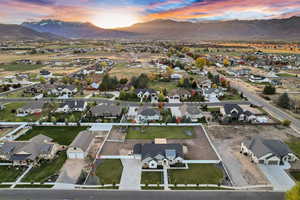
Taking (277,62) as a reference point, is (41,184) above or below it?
below

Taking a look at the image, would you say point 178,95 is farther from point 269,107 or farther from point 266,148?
point 266,148

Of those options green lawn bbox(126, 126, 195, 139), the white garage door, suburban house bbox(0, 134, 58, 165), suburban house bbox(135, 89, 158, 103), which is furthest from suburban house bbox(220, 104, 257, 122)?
suburban house bbox(0, 134, 58, 165)

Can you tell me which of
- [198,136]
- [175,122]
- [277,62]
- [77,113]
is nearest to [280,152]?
[198,136]

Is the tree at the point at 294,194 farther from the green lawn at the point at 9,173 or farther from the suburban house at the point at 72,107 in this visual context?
the suburban house at the point at 72,107

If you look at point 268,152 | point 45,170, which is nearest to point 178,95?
point 268,152

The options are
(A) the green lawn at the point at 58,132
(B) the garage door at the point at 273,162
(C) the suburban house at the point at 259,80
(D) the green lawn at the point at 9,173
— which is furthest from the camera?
(C) the suburban house at the point at 259,80

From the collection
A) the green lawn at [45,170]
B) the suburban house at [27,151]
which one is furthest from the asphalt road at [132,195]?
the suburban house at [27,151]

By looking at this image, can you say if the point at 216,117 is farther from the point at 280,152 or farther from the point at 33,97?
the point at 33,97
